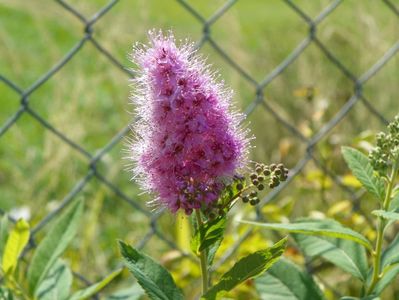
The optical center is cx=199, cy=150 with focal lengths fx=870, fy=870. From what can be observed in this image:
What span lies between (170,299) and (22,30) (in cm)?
576

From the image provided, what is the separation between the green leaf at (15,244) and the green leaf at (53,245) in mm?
49

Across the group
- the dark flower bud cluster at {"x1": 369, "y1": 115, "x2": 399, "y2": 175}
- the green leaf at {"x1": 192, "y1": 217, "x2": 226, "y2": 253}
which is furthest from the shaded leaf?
A: the dark flower bud cluster at {"x1": 369, "y1": 115, "x2": 399, "y2": 175}

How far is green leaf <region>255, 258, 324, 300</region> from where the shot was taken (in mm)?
1312

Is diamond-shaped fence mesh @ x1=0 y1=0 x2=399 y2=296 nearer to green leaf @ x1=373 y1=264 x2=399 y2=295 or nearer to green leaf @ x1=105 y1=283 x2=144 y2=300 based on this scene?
green leaf @ x1=105 y1=283 x2=144 y2=300

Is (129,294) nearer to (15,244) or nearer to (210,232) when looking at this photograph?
(15,244)

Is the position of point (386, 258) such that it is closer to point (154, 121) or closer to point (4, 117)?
point (154, 121)

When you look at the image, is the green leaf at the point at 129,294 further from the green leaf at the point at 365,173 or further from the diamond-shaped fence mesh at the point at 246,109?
the green leaf at the point at 365,173

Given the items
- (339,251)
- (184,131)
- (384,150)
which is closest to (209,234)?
(184,131)

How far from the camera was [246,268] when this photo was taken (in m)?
1.01

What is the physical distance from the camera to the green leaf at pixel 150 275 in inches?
40.8

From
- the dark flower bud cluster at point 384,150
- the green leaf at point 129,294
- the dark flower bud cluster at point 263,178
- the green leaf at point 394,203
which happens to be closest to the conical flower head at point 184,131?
the dark flower bud cluster at point 263,178

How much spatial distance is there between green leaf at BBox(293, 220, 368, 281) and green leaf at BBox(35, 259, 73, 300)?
1.24 ft

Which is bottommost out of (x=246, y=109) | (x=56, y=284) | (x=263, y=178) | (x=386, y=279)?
(x=386, y=279)

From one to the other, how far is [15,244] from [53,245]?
9cm
